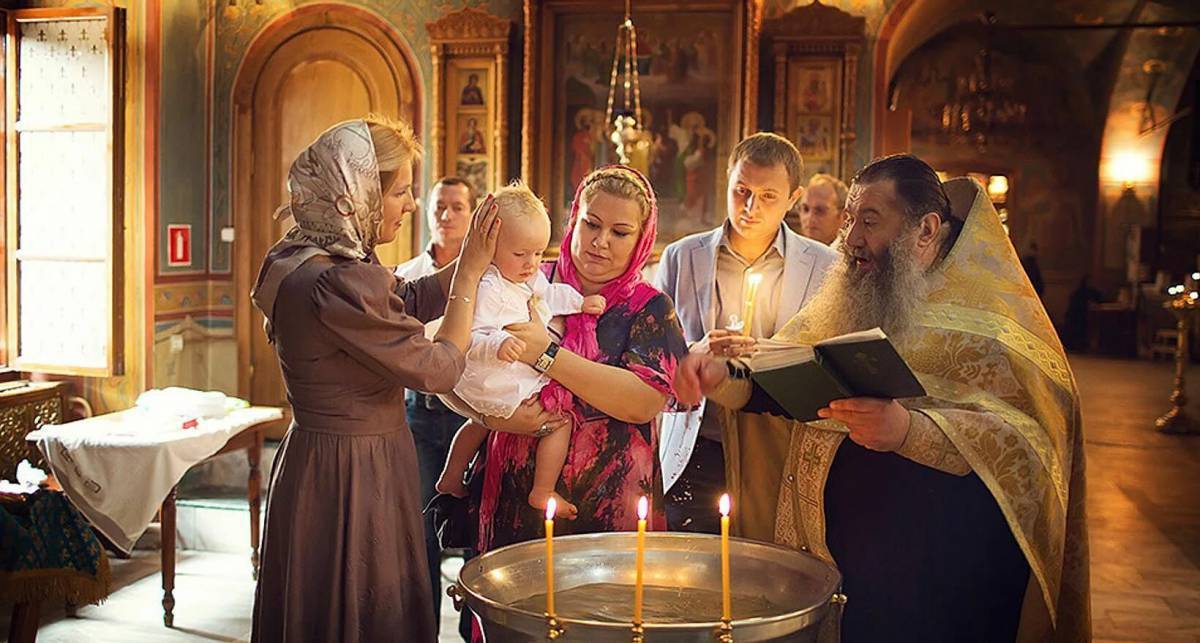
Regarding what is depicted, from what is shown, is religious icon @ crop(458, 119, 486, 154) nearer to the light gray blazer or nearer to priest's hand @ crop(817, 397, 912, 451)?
the light gray blazer

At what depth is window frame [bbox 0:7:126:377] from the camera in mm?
6312

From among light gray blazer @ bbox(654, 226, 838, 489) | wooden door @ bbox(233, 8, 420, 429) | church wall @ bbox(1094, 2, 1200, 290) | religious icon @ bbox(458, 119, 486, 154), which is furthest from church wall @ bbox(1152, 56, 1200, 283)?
light gray blazer @ bbox(654, 226, 838, 489)

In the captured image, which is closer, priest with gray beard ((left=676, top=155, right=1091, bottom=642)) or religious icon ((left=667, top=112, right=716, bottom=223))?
priest with gray beard ((left=676, top=155, right=1091, bottom=642))

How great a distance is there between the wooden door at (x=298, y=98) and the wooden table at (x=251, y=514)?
208cm

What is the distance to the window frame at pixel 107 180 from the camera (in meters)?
6.31

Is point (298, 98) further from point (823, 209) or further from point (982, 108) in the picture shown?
point (982, 108)

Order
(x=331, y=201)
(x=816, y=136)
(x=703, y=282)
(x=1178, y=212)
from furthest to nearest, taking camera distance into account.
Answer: (x=1178, y=212) → (x=816, y=136) → (x=703, y=282) → (x=331, y=201)

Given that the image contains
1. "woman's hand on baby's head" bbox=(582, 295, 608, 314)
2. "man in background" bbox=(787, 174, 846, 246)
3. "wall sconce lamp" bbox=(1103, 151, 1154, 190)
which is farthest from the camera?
"wall sconce lamp" bbox=(1103, 151, 1154, 190)

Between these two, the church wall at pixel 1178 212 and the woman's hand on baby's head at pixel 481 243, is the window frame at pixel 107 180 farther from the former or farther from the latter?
the church wall at pixel 1178 212

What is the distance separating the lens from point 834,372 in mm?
2230

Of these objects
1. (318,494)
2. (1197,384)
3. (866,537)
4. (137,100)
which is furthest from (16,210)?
(1197,384)

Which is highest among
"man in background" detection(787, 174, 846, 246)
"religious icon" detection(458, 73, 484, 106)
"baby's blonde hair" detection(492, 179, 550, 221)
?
"religious icon" detection(458, 73, 484, 106)

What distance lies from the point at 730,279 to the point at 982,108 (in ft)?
37.0

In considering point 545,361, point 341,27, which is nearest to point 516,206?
point 545,361
